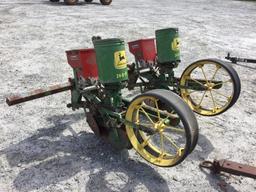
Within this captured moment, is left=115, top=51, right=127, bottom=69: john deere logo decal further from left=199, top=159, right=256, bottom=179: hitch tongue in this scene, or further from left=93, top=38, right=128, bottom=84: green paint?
left=199, top=159, right=256, bottom=179: hitch tongue

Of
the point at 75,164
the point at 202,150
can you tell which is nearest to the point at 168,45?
the point at 202,150

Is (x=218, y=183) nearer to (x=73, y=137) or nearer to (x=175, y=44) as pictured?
(x=73, y=137)

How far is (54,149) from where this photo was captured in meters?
4.20

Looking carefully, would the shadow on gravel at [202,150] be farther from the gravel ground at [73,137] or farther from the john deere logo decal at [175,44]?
the john deere logo decal at [175,44]

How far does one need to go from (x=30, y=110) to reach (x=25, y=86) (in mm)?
976

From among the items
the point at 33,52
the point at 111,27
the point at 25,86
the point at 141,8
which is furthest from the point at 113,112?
the point at 141,8

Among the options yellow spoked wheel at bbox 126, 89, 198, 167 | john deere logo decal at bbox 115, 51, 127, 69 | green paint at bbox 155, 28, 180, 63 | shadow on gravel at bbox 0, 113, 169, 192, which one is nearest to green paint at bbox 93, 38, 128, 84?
john deere logo decal at bbox 115, 51, 127, 69

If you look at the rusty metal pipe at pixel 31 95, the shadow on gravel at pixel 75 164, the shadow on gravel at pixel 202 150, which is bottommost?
the shadow on gravel at pixel 202 150

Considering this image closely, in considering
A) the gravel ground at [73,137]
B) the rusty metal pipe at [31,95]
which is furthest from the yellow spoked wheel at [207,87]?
the rusty metal pipe at [31,95]

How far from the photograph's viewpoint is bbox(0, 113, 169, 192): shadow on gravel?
11.8 feet

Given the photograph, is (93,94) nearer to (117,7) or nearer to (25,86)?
(25,86)

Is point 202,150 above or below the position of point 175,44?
below

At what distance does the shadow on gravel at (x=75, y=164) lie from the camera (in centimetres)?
359

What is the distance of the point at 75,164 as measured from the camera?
389 cm
